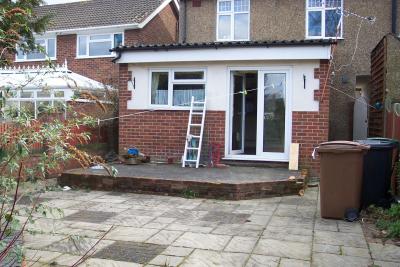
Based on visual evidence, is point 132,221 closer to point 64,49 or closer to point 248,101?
point 248,101

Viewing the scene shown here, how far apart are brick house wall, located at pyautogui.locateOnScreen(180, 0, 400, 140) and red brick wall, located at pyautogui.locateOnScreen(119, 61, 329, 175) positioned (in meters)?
5.07

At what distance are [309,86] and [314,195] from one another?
2.80 m

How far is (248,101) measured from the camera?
456 inches

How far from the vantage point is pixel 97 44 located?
19734 mm

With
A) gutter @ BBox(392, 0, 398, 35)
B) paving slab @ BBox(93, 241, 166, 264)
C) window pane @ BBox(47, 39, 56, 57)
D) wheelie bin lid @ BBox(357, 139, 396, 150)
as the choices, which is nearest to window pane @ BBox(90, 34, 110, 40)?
window pane @ BBox(47, 39, 56, 57)

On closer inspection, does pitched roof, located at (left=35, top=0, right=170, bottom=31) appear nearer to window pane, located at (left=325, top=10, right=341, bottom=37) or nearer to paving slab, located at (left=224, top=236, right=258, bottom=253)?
window pane, located at (left=325, top=10, right=341, bottom=37)

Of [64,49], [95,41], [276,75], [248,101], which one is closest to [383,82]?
[276,75]

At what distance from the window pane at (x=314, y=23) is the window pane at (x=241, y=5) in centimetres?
228

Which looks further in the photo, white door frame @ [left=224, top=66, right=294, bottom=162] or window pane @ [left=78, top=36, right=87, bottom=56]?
window pane @ [left=78, top=36, right=87, bottom=56]

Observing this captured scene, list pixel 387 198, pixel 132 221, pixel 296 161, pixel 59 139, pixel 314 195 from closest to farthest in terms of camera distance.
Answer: pixel 59 139 < pixel 132 221 < pixel 387 198 < pixel 314 195 < pixel 296 161

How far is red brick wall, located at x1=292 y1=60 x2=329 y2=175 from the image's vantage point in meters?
10.3

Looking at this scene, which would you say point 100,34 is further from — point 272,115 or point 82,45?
point 272,115

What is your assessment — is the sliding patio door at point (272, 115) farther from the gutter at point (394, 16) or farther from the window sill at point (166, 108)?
the gutter at point (394, 16)

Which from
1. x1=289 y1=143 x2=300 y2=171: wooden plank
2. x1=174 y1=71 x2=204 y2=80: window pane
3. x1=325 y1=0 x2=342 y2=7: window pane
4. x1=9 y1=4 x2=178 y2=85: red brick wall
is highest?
x1=325 y1=0 x2=342 y2=7: window pane
